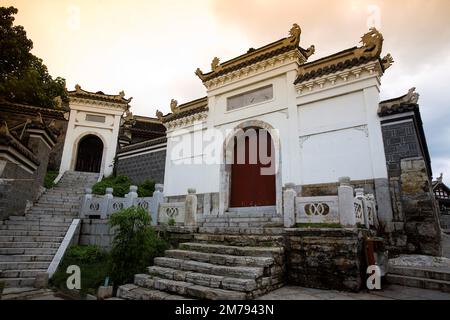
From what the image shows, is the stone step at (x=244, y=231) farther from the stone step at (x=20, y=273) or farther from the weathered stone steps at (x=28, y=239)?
the weathered stone steps at (x=28, y=239)

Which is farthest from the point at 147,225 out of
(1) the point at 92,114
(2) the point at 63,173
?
(1) the point at 92,114

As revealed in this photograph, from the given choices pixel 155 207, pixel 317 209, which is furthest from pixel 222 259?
pixel 155 207

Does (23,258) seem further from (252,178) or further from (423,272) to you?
(423,272)

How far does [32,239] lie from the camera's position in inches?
265

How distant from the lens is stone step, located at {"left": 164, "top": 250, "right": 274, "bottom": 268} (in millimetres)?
4406

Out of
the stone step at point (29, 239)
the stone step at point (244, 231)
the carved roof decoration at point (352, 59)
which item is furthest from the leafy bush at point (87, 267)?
the carved roof decoration at point (352, 59)

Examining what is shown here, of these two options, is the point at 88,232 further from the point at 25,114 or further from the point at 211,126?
the point at 25,114

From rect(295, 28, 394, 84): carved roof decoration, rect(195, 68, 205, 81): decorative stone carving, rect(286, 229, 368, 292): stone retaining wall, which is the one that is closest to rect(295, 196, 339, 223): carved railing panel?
rect(286, 229, 368, 292): stone retaining wall

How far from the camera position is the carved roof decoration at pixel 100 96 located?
661 inches

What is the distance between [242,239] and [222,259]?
813mm

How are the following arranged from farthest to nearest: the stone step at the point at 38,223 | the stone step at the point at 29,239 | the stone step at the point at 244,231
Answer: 1. the stone step at the point at 38,223
2. the stone step at the point at 29,239
3. the stone step at the point at 244,231

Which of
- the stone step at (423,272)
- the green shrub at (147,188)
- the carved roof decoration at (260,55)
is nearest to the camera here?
the stone step at (423,272)

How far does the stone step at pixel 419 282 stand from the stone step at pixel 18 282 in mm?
7084

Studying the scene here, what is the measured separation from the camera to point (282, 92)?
958 centimetres
